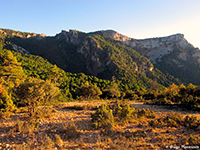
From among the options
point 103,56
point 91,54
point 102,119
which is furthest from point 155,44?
point 102,119

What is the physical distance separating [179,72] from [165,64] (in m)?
20.4

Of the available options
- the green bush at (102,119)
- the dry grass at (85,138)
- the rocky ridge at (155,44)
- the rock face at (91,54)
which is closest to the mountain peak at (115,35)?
the rocky ridge at (155,44)

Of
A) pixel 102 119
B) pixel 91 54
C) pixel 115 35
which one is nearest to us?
pixel 102 119

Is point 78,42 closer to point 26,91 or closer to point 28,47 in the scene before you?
point 28,47

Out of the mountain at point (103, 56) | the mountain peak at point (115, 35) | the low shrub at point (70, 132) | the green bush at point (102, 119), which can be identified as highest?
the mountain peak at point (115, 35)

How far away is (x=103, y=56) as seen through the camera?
99938mm

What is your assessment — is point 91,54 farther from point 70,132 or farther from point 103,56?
point 70,132

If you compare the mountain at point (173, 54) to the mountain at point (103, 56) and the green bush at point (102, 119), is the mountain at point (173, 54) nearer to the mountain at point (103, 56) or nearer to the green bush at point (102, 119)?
the mountain at point (103, 56)

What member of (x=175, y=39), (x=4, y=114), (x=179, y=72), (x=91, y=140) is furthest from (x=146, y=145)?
(x=175, y=39)

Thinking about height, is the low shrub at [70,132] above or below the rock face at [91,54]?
below

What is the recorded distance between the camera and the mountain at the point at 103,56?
89000mm

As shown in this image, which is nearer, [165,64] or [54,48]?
[54,48]

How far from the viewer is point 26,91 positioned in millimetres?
8570

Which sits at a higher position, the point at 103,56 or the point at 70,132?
the point at 103,56
